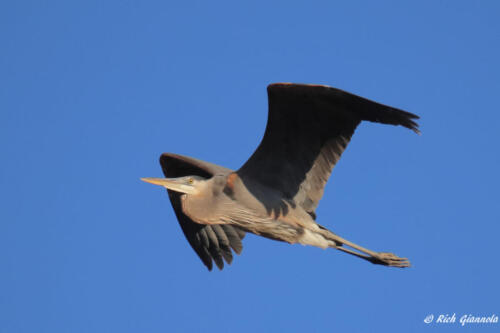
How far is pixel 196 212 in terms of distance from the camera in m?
8.18

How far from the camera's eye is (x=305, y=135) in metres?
8.10

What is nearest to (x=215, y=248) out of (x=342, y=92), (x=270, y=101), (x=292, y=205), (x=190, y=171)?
(x=190, y=171)

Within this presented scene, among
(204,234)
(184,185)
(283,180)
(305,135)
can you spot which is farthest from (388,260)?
(184,185)

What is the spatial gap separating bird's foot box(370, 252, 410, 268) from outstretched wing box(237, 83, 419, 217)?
133 cm

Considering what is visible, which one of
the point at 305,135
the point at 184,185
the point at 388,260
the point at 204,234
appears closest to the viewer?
the point at 305,135

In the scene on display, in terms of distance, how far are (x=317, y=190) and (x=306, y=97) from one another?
1425 mm

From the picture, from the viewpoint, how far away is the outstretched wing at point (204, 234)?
9499 millimetres

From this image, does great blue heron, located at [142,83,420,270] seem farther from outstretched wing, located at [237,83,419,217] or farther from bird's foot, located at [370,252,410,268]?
bird's foot, located at [370,252,410,268]

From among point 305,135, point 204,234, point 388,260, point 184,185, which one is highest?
point 305,135

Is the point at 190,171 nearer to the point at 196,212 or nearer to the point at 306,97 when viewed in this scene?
the point at 196,212

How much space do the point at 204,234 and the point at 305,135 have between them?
8.33 ft

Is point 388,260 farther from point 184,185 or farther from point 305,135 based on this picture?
point 184,185

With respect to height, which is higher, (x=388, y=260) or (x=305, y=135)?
(x=305, y=135)

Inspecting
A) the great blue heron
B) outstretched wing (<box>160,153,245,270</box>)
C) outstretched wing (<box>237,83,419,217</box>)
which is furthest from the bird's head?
outstretched wing (<box>160,153,245,270</box>)
